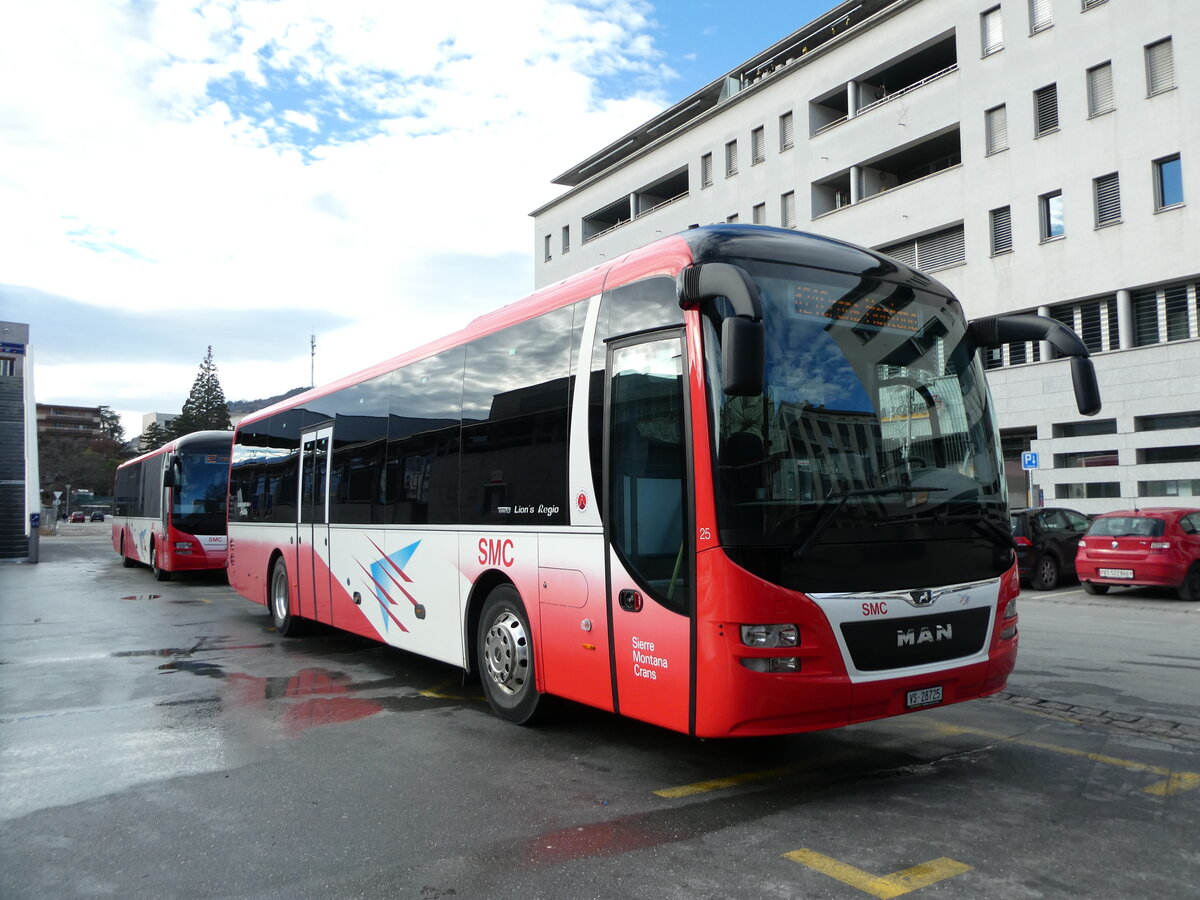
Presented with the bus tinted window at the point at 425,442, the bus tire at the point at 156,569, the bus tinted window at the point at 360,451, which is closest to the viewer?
the bus tinted window at the point at 425,442

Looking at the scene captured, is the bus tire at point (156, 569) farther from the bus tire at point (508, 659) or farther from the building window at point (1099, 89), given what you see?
the building window at point (1099, 89)

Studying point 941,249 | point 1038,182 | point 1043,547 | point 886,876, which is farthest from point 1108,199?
point 886,876

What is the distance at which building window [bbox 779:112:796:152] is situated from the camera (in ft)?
126

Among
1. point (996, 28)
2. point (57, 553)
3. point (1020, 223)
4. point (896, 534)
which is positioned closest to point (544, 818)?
point (896, 534)

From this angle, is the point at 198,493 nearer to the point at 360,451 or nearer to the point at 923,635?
the point at 360,451

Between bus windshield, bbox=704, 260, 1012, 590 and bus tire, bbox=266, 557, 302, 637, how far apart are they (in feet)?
27.9

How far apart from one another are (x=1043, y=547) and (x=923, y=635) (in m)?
15.2

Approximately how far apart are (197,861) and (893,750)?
4.17 m

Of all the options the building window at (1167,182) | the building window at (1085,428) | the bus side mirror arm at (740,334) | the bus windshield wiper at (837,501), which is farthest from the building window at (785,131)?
the bus side mirror arm at (740,334)

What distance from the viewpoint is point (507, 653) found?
6.88m

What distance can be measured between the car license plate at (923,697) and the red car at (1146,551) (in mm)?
13106

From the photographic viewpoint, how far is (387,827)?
472cm

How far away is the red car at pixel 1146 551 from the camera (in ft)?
52.7

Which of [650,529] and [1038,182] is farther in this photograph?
[1038,182]
